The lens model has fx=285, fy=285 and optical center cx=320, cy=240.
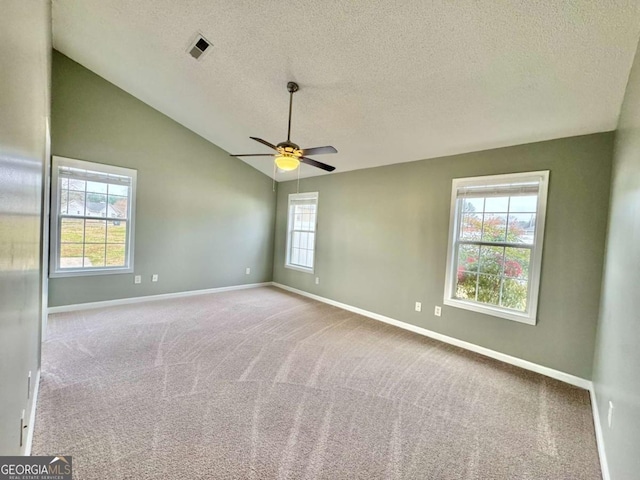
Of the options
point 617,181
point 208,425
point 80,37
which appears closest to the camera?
point 208,425

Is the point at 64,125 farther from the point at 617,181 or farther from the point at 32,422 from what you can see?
the point at 617,181

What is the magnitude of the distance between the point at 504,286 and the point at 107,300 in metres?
5.62

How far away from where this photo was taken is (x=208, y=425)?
1965mm

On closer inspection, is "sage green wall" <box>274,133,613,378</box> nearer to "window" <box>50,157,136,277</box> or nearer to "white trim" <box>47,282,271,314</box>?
"white trim" <box>47,282,271,314</box>

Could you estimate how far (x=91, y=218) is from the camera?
169 inches

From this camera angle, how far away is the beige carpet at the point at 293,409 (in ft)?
5.58

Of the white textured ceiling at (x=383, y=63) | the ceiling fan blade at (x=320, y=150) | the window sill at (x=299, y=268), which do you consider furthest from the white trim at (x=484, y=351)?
the ceiling fan blade at (x=320, y=150)

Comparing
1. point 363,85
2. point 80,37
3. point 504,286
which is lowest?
point 504,286

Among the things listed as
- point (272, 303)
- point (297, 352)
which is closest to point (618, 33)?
point (297, 352)

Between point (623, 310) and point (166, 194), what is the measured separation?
566cm

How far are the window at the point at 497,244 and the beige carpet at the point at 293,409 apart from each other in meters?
0.68

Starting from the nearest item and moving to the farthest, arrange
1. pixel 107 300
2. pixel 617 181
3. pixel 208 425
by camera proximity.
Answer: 1. pixel 208 425
2. pixel 617 181
3. pixel 107 300

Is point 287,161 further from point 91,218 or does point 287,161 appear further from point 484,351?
point 91,218

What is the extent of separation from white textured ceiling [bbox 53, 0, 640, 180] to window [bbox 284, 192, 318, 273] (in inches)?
69.0
